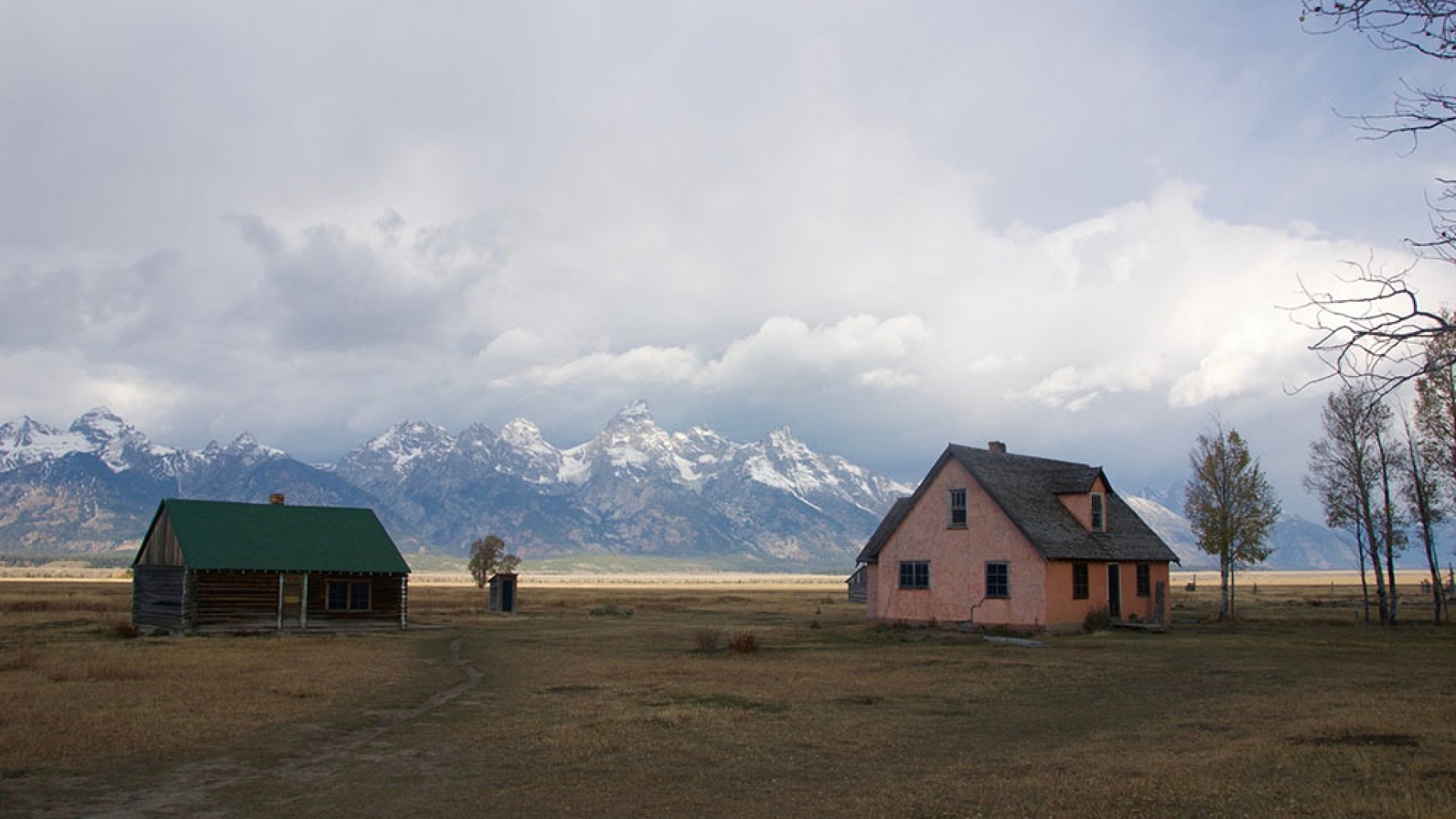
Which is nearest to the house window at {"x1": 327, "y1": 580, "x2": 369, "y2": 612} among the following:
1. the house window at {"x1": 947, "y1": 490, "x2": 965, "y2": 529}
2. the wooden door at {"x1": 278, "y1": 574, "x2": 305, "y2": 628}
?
the wooden door at {"x1": 278, "y1": 574, "x2": 305, "y2": 628}

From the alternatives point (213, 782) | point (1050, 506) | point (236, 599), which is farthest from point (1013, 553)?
point (213, 782)

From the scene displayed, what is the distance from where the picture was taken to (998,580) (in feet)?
148

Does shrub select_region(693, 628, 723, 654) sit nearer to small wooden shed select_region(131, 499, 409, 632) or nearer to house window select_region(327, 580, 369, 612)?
small wooden shed select_region(131, 499, 409, 632)

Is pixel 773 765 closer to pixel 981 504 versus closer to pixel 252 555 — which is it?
pixel 981 504

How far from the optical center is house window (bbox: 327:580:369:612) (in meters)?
51.4

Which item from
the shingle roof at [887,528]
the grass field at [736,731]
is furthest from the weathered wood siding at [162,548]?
the shingle roof at [887,528]

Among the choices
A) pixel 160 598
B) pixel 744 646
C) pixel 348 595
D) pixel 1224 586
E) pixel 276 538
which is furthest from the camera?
pixel 1224 586

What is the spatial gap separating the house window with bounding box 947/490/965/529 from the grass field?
35.7 feet

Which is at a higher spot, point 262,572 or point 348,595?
point 262,572

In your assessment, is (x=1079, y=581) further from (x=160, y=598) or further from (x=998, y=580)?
(x=160, y=598)

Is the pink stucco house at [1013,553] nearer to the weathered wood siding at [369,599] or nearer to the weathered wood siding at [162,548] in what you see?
the weathered wood siding at [369,599]

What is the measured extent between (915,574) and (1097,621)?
26.4 feet

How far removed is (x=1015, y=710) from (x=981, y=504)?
83.8 ft

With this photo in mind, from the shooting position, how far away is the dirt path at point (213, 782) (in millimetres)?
13023
